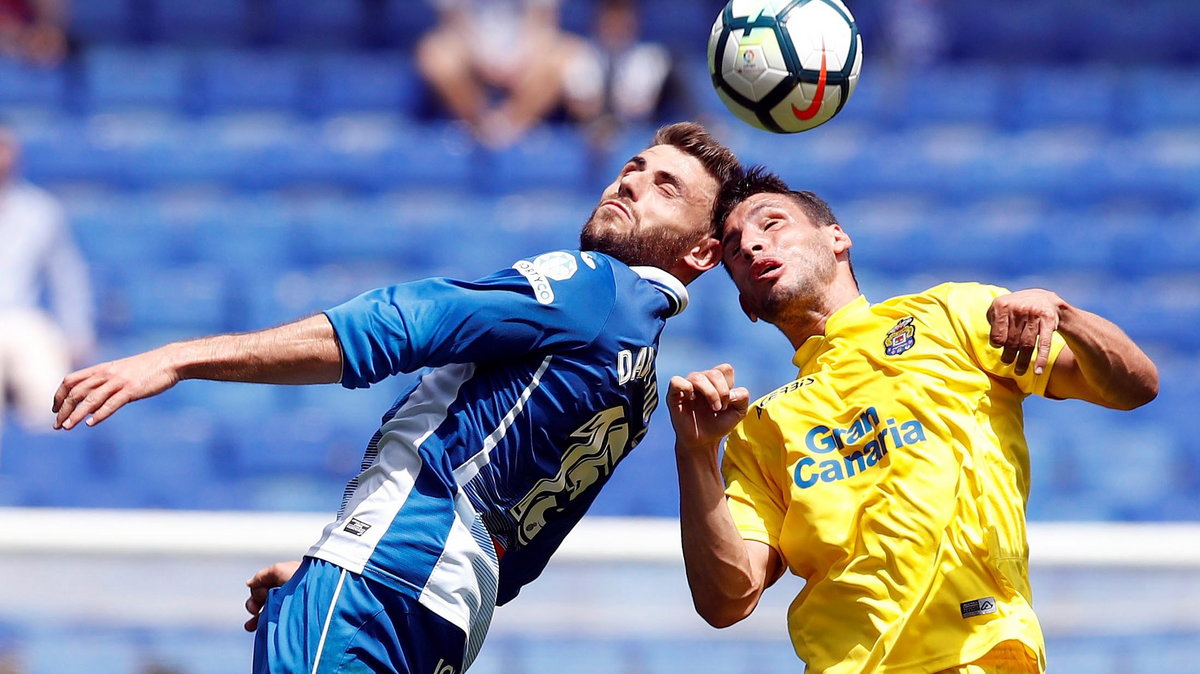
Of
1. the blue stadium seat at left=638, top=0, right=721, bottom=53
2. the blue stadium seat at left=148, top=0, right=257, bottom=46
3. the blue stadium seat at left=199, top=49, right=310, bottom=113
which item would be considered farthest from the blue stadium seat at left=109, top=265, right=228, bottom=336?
the blue stadium seat at left=638, top=0, right=721, bottom=53

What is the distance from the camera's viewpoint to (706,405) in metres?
3.30

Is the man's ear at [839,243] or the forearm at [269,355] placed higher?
the man's ear at [839,243]

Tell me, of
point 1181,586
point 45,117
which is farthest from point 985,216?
point 45,117

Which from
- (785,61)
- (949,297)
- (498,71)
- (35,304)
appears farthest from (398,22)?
(949,297)

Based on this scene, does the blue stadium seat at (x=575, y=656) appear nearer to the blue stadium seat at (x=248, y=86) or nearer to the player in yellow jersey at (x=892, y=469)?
the player in yellow jersey at (x=892, y=469)

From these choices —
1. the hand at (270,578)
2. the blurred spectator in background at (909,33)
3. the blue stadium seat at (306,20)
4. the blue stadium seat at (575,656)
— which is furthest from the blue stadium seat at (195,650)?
the blurred spectator in background at (909,33)

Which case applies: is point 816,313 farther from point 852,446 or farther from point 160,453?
point 160,453

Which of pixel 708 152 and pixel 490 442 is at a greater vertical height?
pixel 708 152

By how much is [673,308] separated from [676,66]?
23.8 feet

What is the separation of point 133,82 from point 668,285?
882cm

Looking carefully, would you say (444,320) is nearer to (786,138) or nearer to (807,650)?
(807,650)

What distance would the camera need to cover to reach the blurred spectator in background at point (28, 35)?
1130 cm

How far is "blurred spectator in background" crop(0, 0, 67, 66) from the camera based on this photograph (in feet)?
37.1

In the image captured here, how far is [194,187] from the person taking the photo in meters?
10.6
